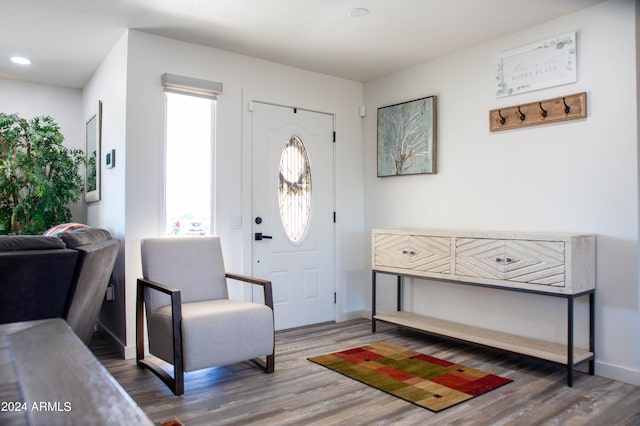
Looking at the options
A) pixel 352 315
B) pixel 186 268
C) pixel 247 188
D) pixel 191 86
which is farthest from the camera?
pixel 352 315

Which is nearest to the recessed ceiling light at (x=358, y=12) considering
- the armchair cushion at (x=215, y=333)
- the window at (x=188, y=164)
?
the window at (x=188, y=164)

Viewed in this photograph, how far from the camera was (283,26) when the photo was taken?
133 inches

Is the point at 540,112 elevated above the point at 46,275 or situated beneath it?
elevated above

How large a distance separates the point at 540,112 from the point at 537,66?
1.14 feet

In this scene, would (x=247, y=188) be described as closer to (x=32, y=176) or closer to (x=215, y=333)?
(x=215, y=333)

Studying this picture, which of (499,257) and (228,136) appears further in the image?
(228,136)

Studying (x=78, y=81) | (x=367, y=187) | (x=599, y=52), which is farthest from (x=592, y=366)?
(x=78, y=81)

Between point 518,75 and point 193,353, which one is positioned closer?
point 193,353

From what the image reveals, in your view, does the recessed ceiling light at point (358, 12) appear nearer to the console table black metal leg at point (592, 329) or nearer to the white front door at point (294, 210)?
the white front door at point (294, 210)

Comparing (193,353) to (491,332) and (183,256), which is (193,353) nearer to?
(183,256)

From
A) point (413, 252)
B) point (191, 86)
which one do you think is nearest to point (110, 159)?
point (191, 86)

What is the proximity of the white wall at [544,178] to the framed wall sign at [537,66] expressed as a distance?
51 millimetres

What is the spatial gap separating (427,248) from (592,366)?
4.43 ft

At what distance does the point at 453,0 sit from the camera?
115 inches
